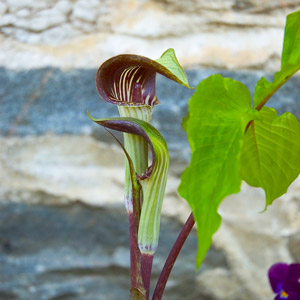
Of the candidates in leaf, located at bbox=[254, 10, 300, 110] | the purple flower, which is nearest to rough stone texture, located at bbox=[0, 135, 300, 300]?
the purple flower

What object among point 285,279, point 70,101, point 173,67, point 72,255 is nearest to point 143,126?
point 173,67

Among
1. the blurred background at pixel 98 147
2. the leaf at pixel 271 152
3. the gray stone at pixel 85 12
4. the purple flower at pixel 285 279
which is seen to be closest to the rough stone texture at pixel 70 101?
the blurred background at pixel 98 147

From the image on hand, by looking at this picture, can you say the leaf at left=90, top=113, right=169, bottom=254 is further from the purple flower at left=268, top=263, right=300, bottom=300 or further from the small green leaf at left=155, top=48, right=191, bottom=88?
the purple flower at left=268, top=263, right=300, bottom=300

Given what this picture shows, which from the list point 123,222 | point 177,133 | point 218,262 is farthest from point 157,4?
point 218,262

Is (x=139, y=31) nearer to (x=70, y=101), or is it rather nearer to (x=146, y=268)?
(x=70, y=101)

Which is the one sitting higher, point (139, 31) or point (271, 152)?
point (139, 31)

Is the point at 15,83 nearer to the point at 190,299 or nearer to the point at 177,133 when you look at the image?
the point at 177,133
